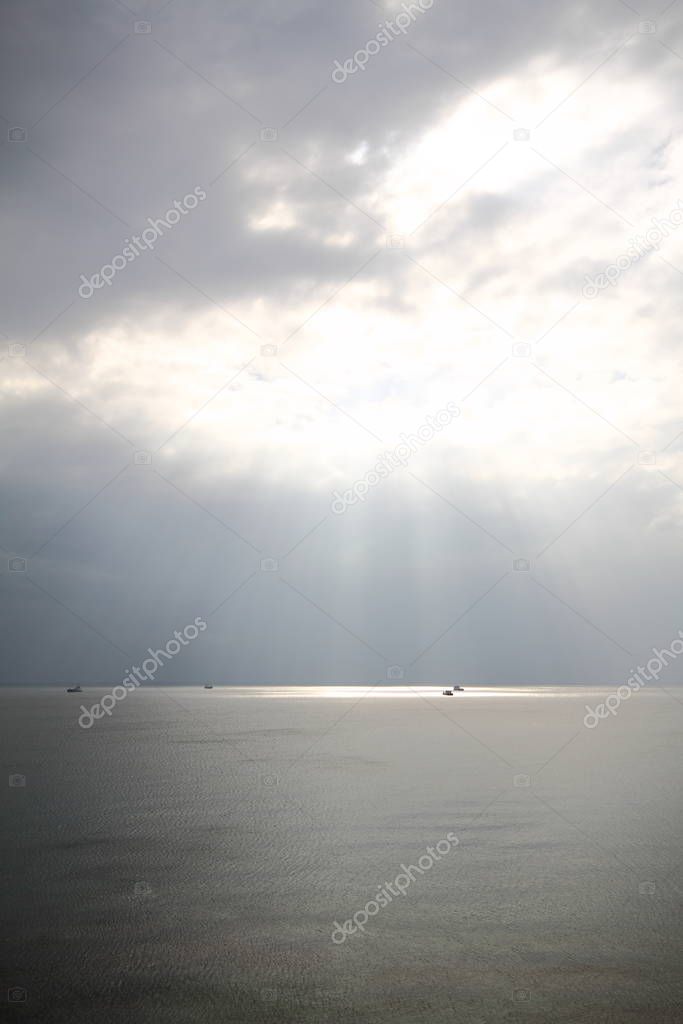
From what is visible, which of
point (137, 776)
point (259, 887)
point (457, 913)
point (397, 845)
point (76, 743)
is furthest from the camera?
point (76, 743)

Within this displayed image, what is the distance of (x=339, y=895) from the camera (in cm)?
1953

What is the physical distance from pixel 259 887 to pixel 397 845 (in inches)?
237

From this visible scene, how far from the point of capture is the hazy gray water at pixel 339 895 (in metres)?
13.4

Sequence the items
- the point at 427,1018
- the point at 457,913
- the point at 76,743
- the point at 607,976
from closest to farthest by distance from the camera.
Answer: the point at 427,1018 → the point at 607,976 → the point at 457,913 → the point at 76,743

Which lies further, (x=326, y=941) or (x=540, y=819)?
(x=540, y=819)

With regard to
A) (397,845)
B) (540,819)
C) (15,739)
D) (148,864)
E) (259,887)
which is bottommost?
(15,739)

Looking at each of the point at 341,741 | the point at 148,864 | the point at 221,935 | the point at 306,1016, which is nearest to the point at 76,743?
the point at 341,741

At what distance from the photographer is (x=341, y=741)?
221 feet

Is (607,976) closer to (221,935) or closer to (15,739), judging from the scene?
(221,935)

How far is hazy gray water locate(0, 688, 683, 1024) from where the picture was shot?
13391 mm

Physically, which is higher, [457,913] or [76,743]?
[457,913]

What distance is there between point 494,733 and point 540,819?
148 ft

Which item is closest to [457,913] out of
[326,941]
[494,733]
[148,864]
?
[326,941]

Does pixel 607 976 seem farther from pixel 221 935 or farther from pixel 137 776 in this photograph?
pixel 137 776
